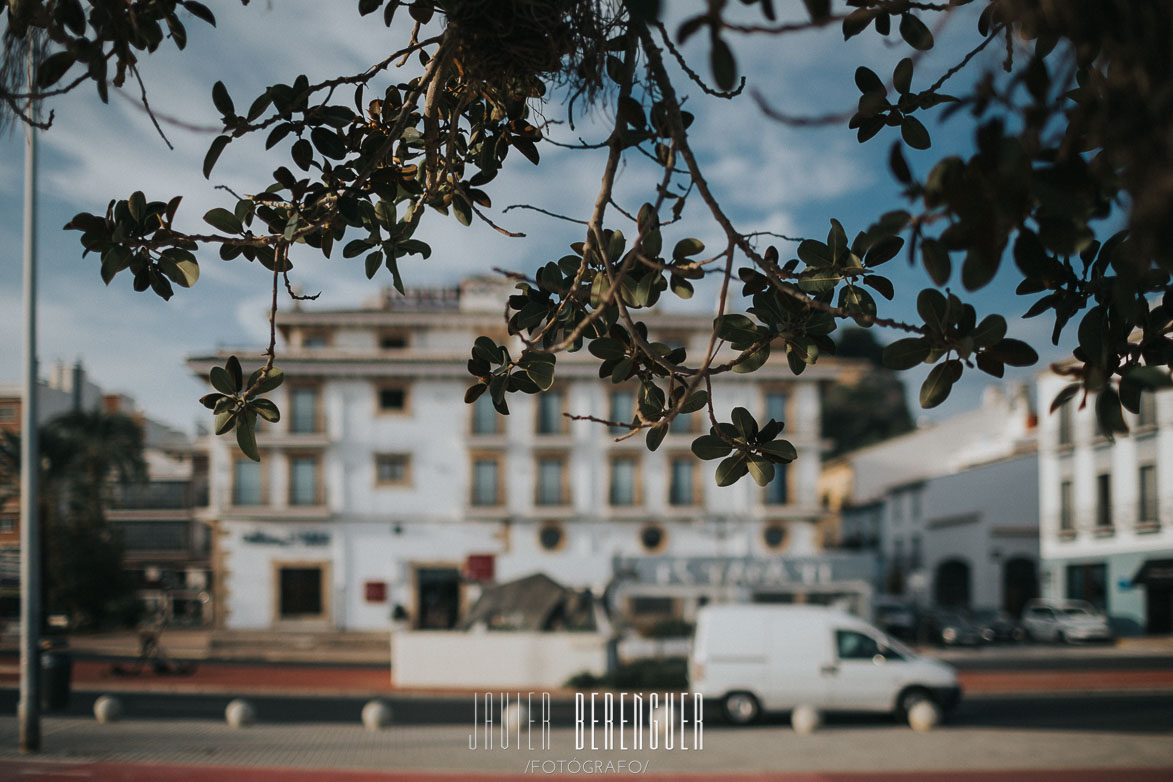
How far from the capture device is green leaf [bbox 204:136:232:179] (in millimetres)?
2902

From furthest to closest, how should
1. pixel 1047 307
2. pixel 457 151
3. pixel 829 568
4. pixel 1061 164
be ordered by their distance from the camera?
pixel 829 568 → pixel 457 151 → pixel 1047 307 → pixel 1061 164

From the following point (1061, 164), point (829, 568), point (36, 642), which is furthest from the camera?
point (829, 568)

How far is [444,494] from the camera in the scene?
35.6 meters

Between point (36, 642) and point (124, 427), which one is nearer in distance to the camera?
point (36, 642)

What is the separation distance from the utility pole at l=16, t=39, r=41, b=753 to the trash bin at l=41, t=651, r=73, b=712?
3530 mm

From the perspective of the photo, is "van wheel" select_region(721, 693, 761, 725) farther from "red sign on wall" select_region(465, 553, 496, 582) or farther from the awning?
the awning

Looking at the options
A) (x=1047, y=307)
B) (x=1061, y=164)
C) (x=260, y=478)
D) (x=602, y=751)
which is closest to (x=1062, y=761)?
(x=602, y=751)

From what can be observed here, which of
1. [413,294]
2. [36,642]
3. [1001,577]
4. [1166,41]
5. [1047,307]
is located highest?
[413,294]

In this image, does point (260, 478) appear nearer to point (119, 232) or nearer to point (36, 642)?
point (36, 642)

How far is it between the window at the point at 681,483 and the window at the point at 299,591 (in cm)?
1280

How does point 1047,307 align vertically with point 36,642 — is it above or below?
above

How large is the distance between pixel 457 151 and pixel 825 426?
67.5 m

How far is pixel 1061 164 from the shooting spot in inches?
69.3

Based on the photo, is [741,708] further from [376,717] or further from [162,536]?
[162,536]
